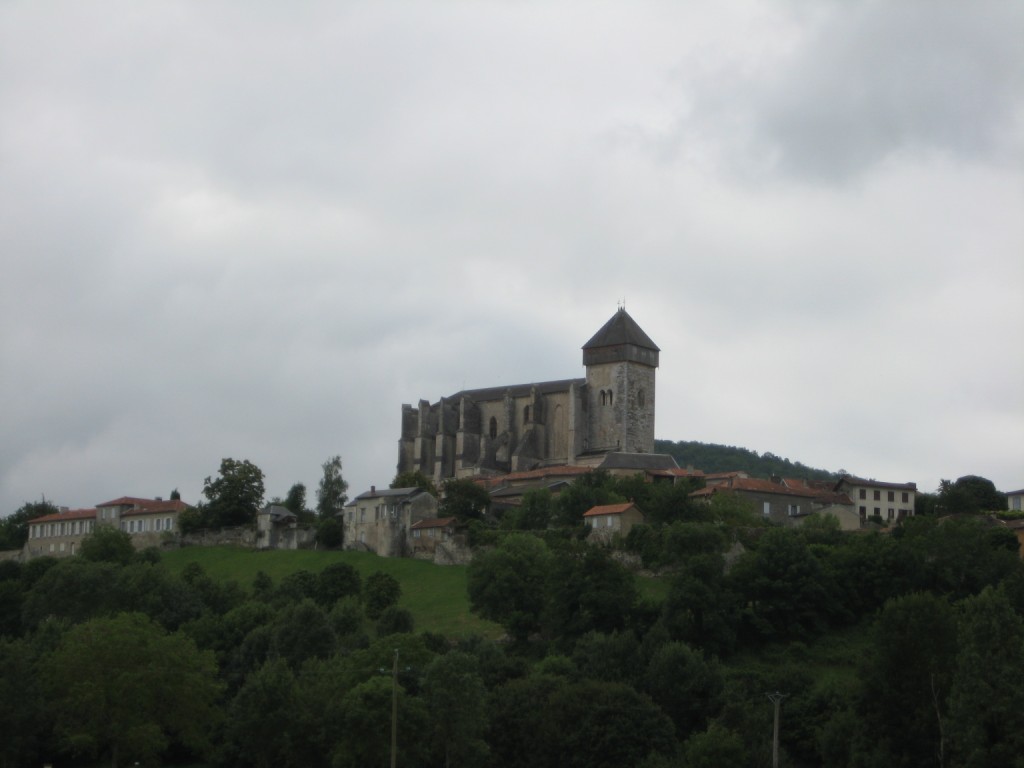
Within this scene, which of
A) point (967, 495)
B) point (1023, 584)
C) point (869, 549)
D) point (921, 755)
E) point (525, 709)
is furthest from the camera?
point (967, 495)

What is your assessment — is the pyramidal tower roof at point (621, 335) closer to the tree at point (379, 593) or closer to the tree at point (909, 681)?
the tree at point (379, 593)

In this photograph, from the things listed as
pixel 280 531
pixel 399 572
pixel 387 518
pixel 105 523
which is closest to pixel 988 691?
pixel 399 572

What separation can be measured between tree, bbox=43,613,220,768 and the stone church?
166ft

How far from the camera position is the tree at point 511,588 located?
7606 centimetres

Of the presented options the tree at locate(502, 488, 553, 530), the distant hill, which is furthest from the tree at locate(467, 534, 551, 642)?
the distant hill

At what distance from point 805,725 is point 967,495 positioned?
38.7 meters

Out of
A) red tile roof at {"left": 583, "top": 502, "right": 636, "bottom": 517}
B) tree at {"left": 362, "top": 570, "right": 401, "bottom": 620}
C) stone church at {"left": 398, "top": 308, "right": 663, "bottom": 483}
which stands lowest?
tree at {"left": 362, "top": 570, "right": 401, "bottom": 620}

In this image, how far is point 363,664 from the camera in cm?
6300

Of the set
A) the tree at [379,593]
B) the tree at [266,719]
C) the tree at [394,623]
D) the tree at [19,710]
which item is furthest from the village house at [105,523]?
the tree at [266,719]

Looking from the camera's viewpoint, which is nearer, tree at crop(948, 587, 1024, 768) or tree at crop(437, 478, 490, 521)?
tree at crop(948, 587, 1024, 768)

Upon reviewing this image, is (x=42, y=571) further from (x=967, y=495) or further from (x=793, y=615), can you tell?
(x=967, y=495)

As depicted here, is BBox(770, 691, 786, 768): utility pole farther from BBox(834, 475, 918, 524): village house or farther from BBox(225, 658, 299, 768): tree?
BBox(834, 475, 918, 524): village house

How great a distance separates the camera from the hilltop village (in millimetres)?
96188

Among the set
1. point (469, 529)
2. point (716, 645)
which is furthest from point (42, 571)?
point (716, 645)
